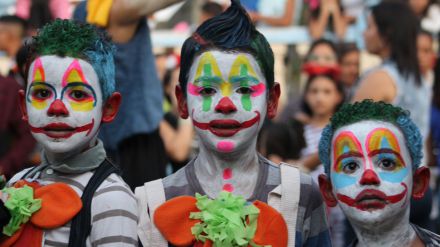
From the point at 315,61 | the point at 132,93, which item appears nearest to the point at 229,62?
the point at 132,93

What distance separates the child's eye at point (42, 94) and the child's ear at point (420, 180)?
1.29 m

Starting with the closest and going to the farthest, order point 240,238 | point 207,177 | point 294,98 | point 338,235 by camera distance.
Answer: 1. point 240,238
2. point 207,177
3. point 338,235
4. point 294,98

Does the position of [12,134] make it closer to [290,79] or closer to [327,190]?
[327,190]

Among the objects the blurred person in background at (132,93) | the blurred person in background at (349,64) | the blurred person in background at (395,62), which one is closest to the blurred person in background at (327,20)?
the blurred person in background at (349,64)

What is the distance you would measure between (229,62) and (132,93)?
142 cm

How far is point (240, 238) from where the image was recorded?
139 inches

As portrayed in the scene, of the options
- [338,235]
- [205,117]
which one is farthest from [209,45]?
[338,235]

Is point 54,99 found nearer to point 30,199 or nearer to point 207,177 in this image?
point 30,199

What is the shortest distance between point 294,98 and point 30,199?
152 inches

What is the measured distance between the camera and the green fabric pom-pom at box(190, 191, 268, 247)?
11.6 ft

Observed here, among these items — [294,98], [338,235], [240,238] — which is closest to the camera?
[240,238]

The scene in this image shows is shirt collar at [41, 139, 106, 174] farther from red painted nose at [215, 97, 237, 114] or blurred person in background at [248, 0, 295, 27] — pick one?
blurred person in background at [248, 0, 295, 27]

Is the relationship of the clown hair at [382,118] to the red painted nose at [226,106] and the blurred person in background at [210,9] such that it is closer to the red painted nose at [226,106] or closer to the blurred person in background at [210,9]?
the red painted nose at [226,106]

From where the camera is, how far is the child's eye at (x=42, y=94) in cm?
368
